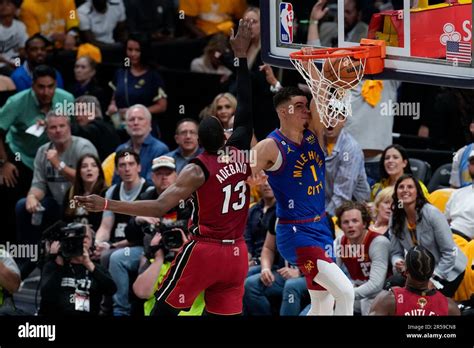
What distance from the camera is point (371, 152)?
39.0 feet

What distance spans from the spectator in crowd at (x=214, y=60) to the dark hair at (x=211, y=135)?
385cm

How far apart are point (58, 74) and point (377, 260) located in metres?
4.56

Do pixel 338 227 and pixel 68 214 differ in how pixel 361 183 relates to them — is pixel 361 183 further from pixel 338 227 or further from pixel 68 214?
pixel 68 214

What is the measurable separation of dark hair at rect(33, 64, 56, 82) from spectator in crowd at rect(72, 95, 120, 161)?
0.34m

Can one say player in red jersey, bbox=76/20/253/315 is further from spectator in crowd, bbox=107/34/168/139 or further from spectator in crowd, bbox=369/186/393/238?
spectator in crowd, bbox=107/34/168/139

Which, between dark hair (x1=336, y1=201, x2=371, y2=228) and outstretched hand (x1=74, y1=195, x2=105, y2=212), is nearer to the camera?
outstretched hand (x1=74, y1=195, x2=105, y2=212)

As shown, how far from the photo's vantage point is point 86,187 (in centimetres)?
1162

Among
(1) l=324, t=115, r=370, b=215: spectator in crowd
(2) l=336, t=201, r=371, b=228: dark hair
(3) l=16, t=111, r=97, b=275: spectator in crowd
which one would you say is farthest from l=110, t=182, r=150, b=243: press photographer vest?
(2) l=336, t=201, r=371, b=228: dark hair

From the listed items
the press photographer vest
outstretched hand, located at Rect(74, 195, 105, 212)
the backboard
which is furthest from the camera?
the press photographer vest

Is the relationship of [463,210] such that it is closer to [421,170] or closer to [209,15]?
[421,170]

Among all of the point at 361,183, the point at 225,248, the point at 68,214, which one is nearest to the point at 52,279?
the point at 68,214

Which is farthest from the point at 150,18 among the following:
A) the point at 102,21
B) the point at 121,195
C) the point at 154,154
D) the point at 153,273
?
the point at 153,273

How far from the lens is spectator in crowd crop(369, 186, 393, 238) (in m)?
10.6

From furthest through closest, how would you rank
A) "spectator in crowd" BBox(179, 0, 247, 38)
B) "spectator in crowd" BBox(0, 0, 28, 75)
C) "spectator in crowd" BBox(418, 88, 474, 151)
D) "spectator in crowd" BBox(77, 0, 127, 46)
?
"spectator in crowd" BBox(77, 0, 127, 46)
"spectator in crowd" BBox(0, 0, 28, 75)
"spectator in crowd" BBox(179, 0, 247, 38)
"spectator in crowd" BBox(418, 88, 474, 151)
